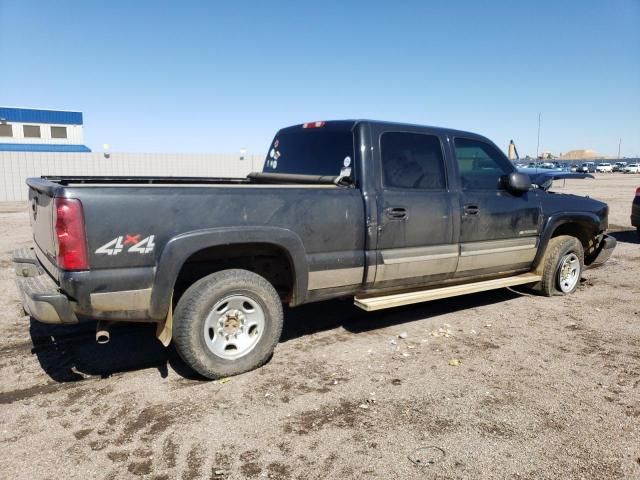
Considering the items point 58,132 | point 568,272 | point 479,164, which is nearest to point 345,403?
point 479,164

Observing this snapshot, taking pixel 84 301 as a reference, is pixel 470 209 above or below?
above

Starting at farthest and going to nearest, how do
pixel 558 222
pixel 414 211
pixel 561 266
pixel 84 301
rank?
1. pixel 561 266
2. pixel 558 222
3. pixel 414 211
4. pixel 84 301

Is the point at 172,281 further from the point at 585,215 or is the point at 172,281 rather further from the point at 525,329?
the point at 585,215

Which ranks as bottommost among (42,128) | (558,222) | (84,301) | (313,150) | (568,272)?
(568,272)

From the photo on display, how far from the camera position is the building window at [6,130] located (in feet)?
129

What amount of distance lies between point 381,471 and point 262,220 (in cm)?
193

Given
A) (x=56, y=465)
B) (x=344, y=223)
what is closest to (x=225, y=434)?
(x=56, y=465)

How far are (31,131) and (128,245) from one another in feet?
147

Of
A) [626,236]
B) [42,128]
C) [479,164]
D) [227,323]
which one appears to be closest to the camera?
[227,323]

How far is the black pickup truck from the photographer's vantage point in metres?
3.20

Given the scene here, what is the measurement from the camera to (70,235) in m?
3.06

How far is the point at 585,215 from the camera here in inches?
237

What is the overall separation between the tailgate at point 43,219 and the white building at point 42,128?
38.8m

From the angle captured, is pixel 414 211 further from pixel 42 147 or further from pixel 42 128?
pixel 42 128
